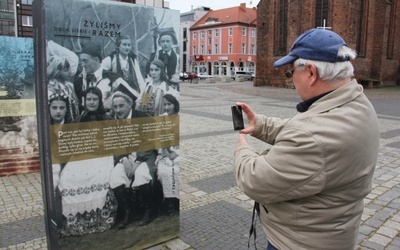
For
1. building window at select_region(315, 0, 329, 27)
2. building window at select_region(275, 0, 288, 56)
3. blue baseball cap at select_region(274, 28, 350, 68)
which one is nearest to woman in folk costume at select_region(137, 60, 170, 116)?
blue baseball cap at select_region(274, 28, 350, 68)

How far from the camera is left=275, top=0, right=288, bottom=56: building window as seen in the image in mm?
33906

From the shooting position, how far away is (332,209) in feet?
5.69

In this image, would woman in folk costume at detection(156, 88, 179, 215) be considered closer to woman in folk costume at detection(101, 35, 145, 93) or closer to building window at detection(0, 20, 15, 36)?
woman in folk costume at detection(101, 35, 145, 93)

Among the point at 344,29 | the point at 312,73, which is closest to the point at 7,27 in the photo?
the point at 344,29

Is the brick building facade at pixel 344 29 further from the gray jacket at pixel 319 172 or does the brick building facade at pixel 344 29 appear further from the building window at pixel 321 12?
the gray jacket at pixel 319 172

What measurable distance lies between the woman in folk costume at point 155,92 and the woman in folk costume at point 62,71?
629 mm

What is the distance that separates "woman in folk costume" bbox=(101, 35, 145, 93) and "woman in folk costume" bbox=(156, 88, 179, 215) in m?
0.36

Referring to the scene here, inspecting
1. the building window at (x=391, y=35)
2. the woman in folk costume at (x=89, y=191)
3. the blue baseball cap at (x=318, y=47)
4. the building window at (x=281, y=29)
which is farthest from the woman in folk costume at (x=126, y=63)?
the building window at (x=391, y=35)

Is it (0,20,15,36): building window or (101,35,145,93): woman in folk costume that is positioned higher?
(0,20,15,36): building window

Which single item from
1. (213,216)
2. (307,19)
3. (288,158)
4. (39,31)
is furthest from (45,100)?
(307,19)

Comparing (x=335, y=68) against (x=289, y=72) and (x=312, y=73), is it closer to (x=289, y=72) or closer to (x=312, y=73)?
(x=312, y=73)

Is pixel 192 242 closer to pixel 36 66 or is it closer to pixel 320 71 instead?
pixel 36 66

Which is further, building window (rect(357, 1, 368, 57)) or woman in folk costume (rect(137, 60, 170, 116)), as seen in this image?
building window (rect(357, 1, 368, 57))

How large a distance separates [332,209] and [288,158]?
36cm
